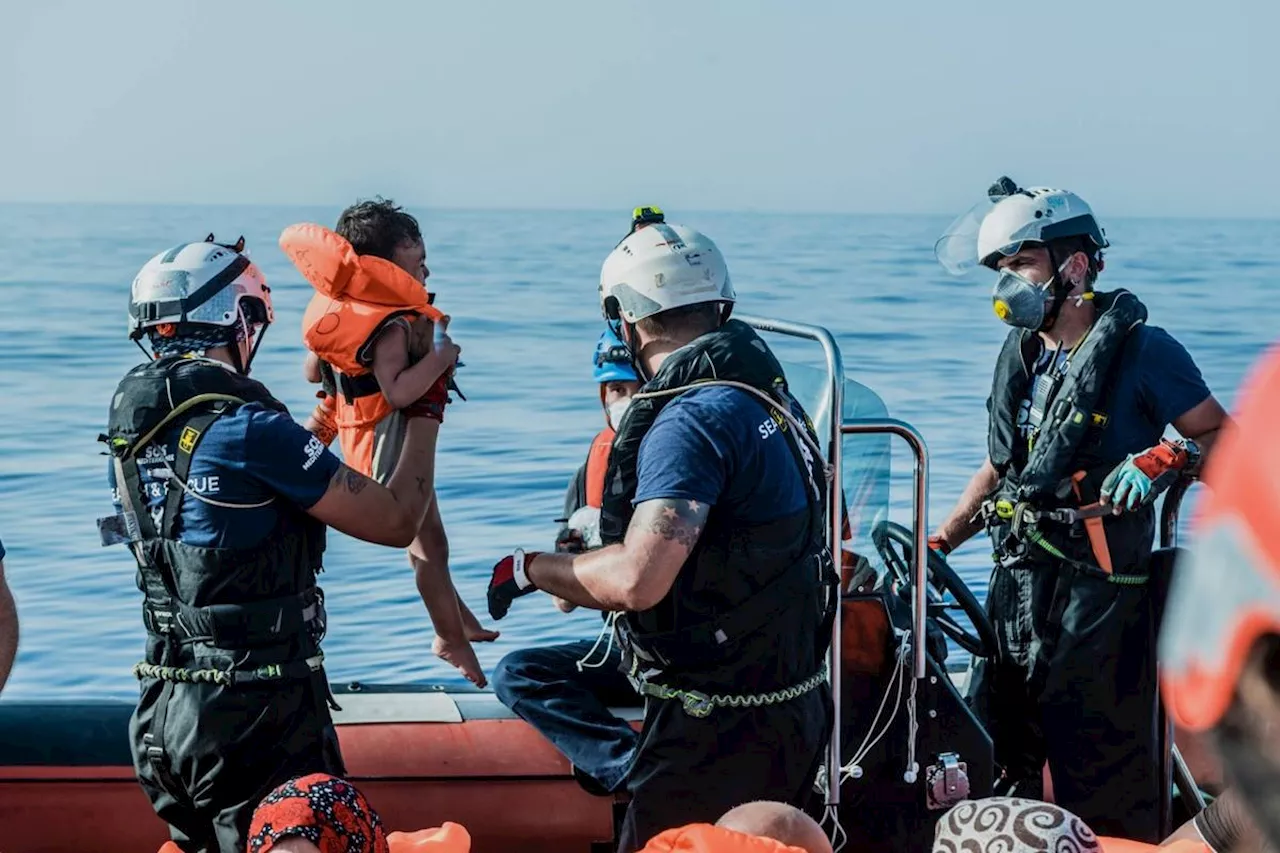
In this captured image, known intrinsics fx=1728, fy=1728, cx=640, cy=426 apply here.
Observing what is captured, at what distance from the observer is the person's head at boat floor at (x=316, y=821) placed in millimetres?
2633

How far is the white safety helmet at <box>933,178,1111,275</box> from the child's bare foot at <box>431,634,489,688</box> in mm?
1515

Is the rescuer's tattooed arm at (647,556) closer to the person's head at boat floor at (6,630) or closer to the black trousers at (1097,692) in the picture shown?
the person's head at boat floor at (6,630)

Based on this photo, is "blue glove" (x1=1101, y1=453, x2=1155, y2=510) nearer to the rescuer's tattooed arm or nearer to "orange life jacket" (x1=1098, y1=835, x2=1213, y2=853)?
"orange life jacket" (x1=1098, y1=835, x2=1213, y2=853)

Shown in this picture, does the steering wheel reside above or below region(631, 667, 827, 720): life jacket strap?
below

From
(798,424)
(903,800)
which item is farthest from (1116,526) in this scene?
(798,424)

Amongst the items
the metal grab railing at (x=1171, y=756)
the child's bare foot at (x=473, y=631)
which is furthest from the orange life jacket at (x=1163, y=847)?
the child's bare foot at (x=473, y=631)

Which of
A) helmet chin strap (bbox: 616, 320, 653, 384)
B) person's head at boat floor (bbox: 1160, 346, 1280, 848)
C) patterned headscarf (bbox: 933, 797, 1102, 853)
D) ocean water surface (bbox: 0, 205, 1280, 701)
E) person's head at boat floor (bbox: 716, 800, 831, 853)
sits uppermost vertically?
person's head at boat floor (bbox: 1160, 346, 1280, 848)

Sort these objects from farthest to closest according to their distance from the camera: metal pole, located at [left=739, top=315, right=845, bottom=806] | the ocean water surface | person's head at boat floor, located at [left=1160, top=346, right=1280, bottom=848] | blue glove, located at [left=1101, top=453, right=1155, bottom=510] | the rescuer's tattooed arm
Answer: the ocean water surface, blue glove, located at [left=1101, top=453, right=1155, bottom=510], metal pole, located at [left=739, top=315, right=845, bottom=806], the rescuer's tattooed arm, person's head at boat floor, located at [left=1160, top=346, right=1280, bottom=848]

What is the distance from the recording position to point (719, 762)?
3070mm

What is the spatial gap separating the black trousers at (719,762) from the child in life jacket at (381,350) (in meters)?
0.84

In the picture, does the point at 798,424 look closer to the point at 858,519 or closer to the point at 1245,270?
the point at 858,519

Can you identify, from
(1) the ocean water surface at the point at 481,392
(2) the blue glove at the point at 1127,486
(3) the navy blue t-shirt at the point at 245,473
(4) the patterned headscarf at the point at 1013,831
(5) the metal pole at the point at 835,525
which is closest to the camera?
(4) the patterned headscarf at the point at 1013,831

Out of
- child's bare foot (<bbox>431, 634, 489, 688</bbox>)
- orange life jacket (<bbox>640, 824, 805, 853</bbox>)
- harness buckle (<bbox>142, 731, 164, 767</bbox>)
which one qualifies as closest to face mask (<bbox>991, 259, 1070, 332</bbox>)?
child's bare foot (<bbox>431, 634, 489, 688</bbox>)

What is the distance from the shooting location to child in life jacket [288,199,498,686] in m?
3.67
